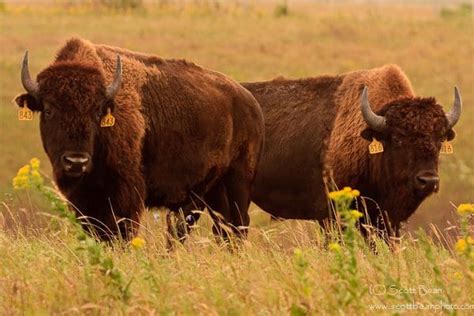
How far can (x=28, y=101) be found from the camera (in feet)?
33.6

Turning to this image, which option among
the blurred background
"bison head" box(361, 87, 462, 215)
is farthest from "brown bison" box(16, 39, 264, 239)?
the blurred background

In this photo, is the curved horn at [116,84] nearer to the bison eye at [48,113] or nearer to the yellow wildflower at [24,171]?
the bison eye at [48,113]

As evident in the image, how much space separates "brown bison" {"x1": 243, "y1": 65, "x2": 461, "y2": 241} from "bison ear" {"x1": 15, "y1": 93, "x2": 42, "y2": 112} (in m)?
3.23

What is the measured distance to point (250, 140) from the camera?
12.4 m

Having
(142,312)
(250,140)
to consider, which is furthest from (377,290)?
(250,140)

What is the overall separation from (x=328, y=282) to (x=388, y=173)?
538 cm

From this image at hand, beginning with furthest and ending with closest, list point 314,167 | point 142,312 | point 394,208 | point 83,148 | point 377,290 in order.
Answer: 1. point 314,167
2. point 394,208
3. point 83,148
4. point 377,290
5. point 142,312

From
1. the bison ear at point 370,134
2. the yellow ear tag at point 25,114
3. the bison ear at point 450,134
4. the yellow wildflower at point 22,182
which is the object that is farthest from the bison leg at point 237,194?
the yellow wildflower at point 22,182

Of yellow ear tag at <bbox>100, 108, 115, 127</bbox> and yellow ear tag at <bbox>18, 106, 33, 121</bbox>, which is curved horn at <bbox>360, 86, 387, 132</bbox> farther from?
yellow ear tag at <bbox>18, 106, 33, 121</bbox>

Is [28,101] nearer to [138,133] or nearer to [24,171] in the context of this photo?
[138,133]

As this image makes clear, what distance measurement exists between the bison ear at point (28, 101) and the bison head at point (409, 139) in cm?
350

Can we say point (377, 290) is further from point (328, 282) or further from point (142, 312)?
point (142, 312)

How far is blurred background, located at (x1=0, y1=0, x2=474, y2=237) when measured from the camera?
72.2 feet

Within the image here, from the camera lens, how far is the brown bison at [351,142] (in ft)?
38.7
